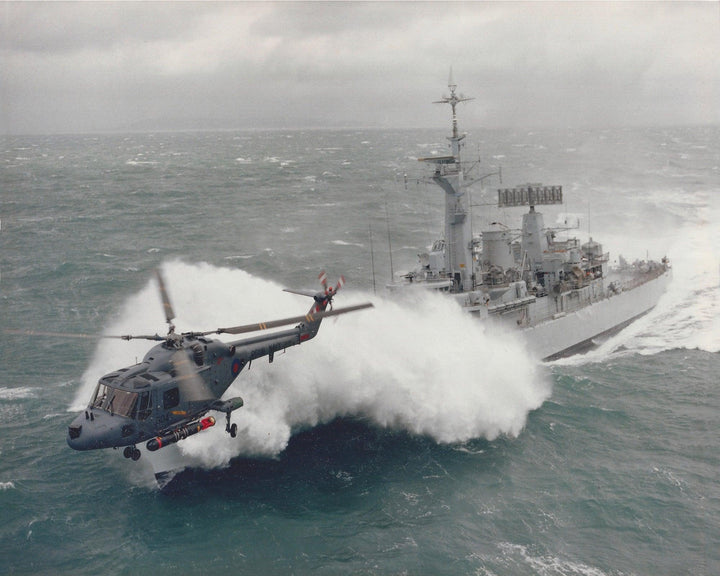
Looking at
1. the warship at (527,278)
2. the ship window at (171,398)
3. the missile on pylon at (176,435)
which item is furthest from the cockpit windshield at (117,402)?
the warship at (527,278)

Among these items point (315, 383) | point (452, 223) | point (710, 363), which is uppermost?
point (452, 223)

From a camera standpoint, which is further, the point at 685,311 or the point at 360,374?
the point at 685,311

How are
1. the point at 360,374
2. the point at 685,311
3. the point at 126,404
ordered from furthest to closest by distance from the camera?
the point at 685,311
the point at 360,374
the point at 126,404

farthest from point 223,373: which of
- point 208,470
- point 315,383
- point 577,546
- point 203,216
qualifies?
point 203,216

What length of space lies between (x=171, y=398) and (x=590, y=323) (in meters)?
31.6

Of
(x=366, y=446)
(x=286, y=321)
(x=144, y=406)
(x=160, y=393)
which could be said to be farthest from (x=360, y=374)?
(x=144, y=406)

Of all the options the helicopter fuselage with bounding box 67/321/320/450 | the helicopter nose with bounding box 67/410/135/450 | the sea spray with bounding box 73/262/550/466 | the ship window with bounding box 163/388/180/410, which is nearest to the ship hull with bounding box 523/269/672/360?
the sea spray with bounding box 73/262/550/466

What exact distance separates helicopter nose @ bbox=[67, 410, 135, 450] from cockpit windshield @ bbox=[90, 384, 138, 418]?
20 centimetres

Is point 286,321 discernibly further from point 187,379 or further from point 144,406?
point 144,406

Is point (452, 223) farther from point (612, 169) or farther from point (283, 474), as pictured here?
point (612, 169)

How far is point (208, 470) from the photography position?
25594mm

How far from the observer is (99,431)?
20.4 meters

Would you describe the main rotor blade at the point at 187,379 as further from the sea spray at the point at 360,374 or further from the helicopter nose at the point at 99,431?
the sea spray at the point at 360,374

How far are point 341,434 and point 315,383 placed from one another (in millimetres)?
2655
